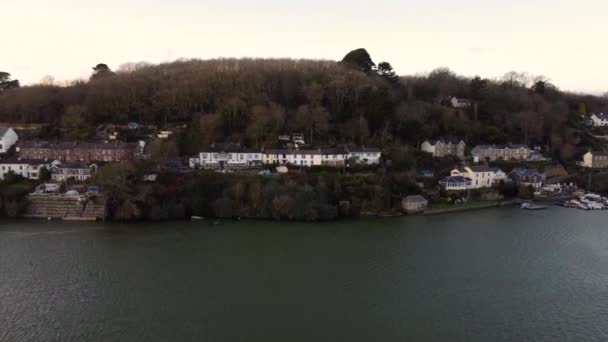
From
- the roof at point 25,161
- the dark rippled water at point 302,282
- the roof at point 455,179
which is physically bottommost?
the dark rippled water at point 302,282

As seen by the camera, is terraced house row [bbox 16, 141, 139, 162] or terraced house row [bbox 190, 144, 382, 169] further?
terraced house row [bbox 16, 141, 139, 162]

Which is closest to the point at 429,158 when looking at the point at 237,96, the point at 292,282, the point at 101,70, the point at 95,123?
the point at 237,96

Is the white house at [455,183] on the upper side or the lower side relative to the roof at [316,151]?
lower

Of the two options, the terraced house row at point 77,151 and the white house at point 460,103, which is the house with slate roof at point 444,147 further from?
the terraced house row at point 77,151

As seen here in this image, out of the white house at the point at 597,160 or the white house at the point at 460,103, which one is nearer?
the white house at the point at 597,160

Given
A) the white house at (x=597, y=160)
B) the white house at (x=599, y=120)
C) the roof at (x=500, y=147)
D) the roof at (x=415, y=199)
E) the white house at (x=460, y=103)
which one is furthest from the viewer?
the white house at (x=599, y=120)

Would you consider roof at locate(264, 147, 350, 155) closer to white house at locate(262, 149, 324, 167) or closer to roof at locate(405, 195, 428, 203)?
white house at locate(262, 149, 324, 167)

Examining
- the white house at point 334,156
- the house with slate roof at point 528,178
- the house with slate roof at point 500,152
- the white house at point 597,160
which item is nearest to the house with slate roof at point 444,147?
the house with slate roof at point 500,152

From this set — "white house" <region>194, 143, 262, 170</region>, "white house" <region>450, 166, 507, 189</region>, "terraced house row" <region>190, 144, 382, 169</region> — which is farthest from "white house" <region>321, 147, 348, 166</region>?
"white house" <region>450, 166, 507, 189</region>
